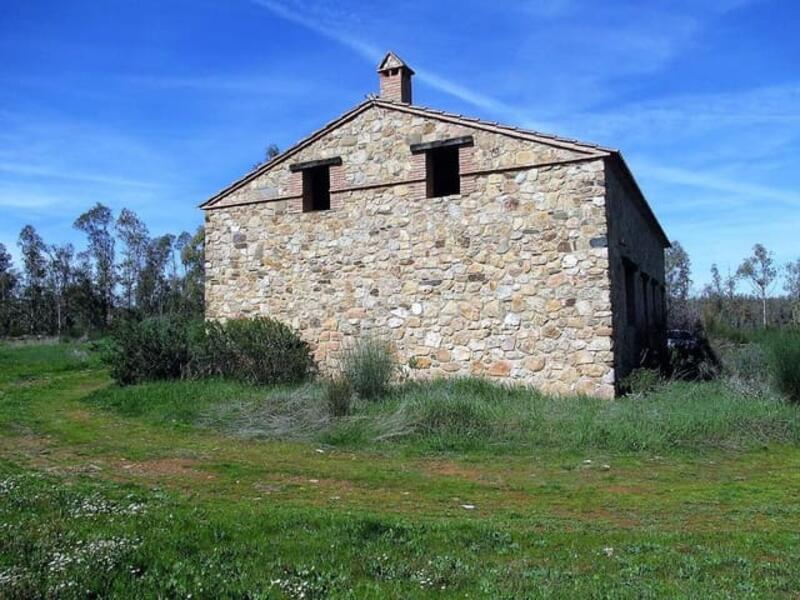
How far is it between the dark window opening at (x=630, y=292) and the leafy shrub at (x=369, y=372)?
5590 mm

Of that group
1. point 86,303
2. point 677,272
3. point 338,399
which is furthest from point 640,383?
point 86,303

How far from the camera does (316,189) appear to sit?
15922 mm

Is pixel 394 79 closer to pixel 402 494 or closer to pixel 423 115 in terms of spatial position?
pixel 423 115

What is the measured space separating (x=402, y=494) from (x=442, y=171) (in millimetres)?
9878

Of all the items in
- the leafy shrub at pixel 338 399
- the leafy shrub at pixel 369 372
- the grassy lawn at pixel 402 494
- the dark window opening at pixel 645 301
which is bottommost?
the grassy lawn at pixel 402 494

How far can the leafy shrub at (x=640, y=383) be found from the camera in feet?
40.2

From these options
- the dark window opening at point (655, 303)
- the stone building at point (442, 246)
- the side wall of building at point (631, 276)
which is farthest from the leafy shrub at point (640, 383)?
the dark window opening at point (655, 303)

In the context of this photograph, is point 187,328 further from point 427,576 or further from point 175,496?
point 427,576

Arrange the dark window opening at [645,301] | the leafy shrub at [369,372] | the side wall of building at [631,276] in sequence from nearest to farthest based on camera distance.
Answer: the leafy shrub at [369,372]
the side wall of building at [631,276]
the dark window opening at [645,301]

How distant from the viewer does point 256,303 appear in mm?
15438

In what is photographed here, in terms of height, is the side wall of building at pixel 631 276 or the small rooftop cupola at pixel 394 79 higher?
the small rooftop cupola at pixel 394 79

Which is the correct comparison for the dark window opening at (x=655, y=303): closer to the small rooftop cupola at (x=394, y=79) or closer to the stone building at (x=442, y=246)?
the stone building at (x=442, y=246)

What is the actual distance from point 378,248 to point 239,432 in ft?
17.6

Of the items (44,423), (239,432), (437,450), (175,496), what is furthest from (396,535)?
(44,423)
